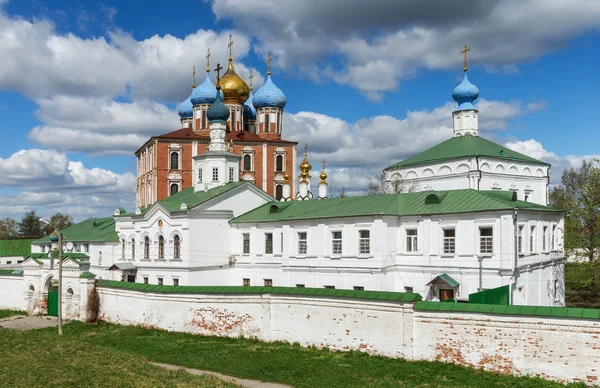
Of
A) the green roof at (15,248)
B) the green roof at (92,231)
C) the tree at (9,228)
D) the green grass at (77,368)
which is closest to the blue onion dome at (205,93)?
the green roof at (92,231)

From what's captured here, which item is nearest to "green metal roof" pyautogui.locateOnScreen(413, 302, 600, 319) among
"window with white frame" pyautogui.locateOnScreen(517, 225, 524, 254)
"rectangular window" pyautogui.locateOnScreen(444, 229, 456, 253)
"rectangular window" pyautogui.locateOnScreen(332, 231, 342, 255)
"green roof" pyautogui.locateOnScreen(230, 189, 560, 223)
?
"green roof" pyautogui.locateOnScreen(230, 189, 560, 223)

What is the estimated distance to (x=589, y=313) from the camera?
44.9ft

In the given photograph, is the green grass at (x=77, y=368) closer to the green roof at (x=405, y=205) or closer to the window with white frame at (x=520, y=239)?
the green roof at (x=405, y=205)

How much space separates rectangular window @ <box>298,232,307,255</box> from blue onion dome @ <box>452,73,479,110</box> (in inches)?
737

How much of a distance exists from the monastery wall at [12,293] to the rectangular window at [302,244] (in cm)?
1450

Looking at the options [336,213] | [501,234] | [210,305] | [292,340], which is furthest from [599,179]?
[210,305]

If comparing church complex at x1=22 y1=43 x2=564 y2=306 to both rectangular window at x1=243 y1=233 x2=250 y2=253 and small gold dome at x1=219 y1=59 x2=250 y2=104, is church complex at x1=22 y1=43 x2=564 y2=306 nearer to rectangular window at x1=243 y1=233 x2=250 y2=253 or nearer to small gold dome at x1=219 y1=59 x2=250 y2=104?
rectangular window at x1=243 y1=233 x2=250 y2=253

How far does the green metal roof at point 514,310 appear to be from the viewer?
45.2 ft

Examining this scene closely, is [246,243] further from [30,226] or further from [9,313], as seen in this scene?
[30,226]

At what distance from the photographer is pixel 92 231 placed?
4684cm

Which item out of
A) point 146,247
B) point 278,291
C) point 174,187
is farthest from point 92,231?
point 278,291

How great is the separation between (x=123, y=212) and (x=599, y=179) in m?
26.7

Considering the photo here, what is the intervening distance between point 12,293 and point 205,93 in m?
26.8

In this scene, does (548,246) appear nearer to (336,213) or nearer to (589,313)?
(336,213)
